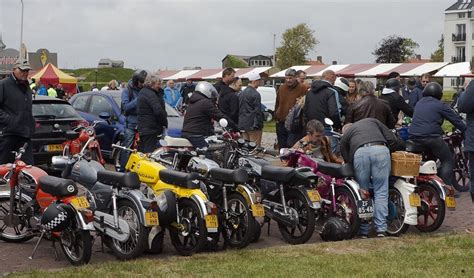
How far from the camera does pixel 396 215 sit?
29.1 ft

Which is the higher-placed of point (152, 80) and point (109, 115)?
point (152, 80)

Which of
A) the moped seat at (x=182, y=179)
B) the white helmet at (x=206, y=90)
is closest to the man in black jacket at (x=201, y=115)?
the white helmet at (x=206, y=90)

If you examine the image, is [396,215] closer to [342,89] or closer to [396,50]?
[342,89]

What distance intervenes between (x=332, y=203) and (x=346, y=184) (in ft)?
0.91

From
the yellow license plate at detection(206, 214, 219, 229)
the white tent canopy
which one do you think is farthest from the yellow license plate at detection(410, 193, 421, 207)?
the white tent canopy

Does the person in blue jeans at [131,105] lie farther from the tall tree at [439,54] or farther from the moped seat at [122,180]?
the tall tree at [439,54]

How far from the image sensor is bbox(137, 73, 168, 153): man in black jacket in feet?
35.1

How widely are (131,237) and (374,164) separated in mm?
2935

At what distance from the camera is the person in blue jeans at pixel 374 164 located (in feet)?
28.0

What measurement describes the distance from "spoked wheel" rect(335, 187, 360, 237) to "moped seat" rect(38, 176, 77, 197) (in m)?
3.09

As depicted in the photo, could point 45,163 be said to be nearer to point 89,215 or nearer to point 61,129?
point 61,129

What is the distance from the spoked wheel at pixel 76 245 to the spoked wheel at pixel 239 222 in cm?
160

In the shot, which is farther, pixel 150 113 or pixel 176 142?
pixel 150 113

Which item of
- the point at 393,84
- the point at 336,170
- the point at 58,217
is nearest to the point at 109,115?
the point at 393,84
